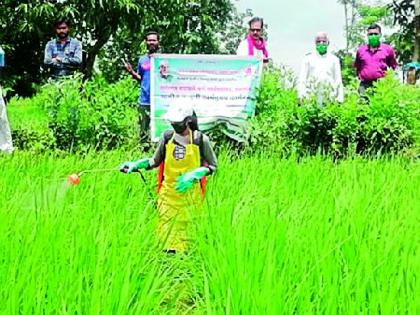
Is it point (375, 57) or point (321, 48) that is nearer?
point (321, 48)

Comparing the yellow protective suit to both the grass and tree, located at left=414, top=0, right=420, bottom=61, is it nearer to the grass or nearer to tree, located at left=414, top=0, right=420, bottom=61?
the grass

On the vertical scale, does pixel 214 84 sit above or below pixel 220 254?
above

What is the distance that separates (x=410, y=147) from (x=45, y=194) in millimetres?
3856

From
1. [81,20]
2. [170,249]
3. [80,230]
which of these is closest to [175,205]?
[170,249]

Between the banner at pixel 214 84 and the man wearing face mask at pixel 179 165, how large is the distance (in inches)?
113

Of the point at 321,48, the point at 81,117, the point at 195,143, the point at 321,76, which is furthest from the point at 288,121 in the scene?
the point at 195,143

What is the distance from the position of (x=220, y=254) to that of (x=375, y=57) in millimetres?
4571

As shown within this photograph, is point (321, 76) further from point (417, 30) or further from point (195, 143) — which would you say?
point (417, 30)

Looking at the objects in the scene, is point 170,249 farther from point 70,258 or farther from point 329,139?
point 329,139

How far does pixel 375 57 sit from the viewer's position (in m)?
6.77

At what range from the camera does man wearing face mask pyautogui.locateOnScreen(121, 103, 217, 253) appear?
11.3 feet

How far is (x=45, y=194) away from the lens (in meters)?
3.11

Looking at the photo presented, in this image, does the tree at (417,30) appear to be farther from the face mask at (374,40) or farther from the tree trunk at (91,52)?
the face mask at (374,40)

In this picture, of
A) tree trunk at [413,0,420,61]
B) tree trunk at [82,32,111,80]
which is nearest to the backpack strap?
tree trunk at [82,32,111,80]
